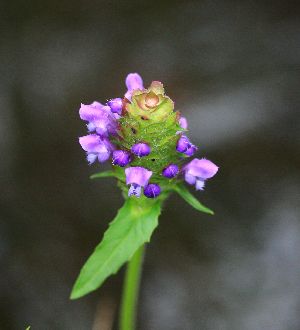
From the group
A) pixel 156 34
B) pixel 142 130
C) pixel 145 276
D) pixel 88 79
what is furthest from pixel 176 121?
pixel 156 34

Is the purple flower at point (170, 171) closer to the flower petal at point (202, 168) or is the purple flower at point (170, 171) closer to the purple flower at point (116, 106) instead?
the flower petal at point (202, 168)

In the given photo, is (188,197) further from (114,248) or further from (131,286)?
(131,286)

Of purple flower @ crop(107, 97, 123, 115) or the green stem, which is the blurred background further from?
purple flower @ crop(107, 97, 123, 115)

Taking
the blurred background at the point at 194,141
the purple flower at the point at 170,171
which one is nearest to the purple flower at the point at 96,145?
the purple flower at the point at 170,171

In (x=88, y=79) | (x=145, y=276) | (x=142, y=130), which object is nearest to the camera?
(x=142, y=130)

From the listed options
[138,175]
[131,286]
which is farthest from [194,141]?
[138,175]

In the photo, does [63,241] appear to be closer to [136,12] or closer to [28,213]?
[28,213]
